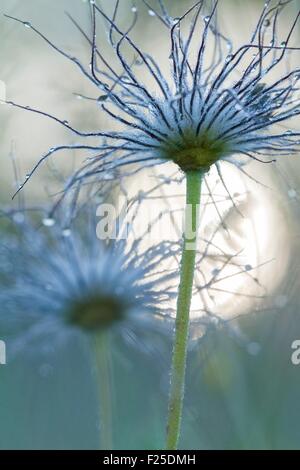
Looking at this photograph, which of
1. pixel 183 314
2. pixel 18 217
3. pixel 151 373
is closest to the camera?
pixel 183 314

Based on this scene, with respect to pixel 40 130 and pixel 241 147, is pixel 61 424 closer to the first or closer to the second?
pixel 40 130

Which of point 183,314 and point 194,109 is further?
point 194,109

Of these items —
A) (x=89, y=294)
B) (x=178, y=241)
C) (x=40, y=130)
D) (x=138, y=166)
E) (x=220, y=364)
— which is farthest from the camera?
(x=40, y=130)

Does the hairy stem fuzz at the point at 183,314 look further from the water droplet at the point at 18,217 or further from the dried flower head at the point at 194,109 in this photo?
the water droplet at the point at 18,217

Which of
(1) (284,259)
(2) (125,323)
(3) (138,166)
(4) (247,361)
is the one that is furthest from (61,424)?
(3) (138,166)

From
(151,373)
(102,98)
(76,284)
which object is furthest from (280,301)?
(102,98)

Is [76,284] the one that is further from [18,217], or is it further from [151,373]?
[151,373]

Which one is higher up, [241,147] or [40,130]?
[40,130]

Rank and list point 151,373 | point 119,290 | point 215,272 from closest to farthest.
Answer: point 215,272 → point 119,290 → point 151,373

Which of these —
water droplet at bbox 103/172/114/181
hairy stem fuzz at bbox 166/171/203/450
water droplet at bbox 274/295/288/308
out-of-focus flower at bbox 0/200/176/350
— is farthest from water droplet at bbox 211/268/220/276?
hairy stem fuzz at bbox 166/171/203/450

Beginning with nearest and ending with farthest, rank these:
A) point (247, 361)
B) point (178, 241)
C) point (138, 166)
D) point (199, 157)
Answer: point (199, 157) → point (138, 166) → point (178, 241) → point (247, 361)
